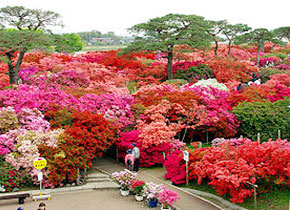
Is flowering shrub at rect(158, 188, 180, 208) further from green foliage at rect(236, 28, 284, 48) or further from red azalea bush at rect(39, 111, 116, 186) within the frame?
green foliage at rect(236, 28, 284, 48)

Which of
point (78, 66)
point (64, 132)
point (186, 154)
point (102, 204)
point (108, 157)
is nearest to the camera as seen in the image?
point (102, 204)

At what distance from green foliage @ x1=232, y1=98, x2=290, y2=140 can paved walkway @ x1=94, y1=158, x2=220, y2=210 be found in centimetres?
595

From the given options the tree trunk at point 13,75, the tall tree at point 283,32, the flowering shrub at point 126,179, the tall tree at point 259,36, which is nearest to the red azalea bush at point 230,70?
the tall tree at point 259,36

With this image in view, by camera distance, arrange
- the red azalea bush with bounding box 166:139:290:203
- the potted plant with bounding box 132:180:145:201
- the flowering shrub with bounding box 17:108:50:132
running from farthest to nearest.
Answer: the flowering shrub with bounding box 17:108:50:132 < the potted plant with bounding box 132:180:145:201 < the red azalea bush with bounding box 166:139:290:203

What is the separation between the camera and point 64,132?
1428cm

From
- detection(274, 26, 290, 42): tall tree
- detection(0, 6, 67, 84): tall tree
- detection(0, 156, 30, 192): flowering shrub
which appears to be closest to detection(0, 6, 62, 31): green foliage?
detection(0, 6, 67, 84): tall tree

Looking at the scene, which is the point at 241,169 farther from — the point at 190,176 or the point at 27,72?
the point at 27,72

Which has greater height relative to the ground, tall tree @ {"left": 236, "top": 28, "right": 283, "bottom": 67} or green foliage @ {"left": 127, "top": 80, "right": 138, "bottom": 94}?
tall tree @ {"left": 236, "top": 28, "right": 283, "bottom": 67}

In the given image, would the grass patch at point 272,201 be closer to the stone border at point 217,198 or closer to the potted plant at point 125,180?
the stone border at point 217,198

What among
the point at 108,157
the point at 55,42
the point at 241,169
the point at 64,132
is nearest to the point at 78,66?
the point at 55,42

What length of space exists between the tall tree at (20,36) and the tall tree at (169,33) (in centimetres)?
729

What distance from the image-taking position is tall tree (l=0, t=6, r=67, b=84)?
2286cm

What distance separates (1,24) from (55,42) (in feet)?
14.8

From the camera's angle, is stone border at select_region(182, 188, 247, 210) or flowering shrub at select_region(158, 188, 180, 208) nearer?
flowering shrub at select_region(158, 188, 180, 208)
